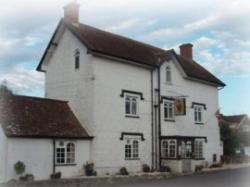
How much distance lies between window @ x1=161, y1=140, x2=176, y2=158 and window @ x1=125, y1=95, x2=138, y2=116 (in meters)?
3.49

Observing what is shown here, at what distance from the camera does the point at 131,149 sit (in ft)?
101

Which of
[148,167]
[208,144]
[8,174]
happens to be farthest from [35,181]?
[208,144]

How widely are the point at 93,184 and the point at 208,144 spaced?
17808 millimetres

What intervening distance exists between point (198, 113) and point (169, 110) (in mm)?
4300

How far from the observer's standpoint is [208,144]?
38.6 m

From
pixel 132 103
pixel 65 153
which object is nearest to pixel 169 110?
pixel 132 103

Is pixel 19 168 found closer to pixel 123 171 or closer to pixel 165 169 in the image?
pixel 123 171

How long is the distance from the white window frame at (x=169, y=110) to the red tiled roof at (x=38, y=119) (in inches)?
305

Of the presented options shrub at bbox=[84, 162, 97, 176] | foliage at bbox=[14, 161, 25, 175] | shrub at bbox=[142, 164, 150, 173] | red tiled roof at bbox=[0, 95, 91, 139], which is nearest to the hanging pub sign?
shrub at bbox=[142, 164, 150, 173]

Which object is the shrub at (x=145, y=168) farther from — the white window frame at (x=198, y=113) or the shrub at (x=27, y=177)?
the shrub at (x=27, y=177)

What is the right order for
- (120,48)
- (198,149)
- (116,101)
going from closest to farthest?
1. (116,101)
2. (120,48)
3. (198,149)

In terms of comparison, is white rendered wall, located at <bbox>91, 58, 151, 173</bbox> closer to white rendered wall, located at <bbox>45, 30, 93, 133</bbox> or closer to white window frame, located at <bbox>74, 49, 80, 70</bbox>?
white rendered wall, located at <bbox>45, 30, 93, 133</bbox>

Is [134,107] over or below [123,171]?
over

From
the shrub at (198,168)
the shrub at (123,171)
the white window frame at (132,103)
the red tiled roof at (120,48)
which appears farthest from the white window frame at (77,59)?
the shrub at (198,168)
